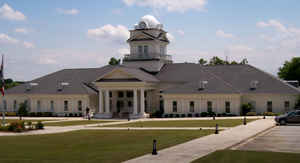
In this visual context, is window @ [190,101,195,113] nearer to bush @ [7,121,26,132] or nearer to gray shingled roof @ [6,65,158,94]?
gray shingled roof @ [6,65,158,94]

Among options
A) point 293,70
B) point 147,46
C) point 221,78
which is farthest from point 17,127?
point 293,70

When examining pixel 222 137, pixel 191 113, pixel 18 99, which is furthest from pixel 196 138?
pixel 18 99

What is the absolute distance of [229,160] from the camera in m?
19.0

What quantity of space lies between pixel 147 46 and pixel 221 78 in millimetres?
13218

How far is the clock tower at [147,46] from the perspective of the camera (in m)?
70.6

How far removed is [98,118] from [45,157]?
40.9m

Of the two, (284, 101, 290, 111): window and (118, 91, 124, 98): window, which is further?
(118, 91, 124, 98): window

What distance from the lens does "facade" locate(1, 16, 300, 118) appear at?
195 feet

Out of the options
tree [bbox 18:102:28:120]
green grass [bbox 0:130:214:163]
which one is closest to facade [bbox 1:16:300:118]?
tree [bbox 18:102:28:120]

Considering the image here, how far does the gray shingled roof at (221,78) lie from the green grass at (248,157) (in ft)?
126

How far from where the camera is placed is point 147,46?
71312 millimetres

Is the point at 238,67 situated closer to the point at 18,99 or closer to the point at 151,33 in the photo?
the point at 151,33

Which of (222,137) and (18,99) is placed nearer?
(222,137)

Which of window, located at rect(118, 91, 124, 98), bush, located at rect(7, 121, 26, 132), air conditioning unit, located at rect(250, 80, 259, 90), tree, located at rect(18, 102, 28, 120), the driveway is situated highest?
air conditioning unit, located at rect(250, 80, 259, 90)
